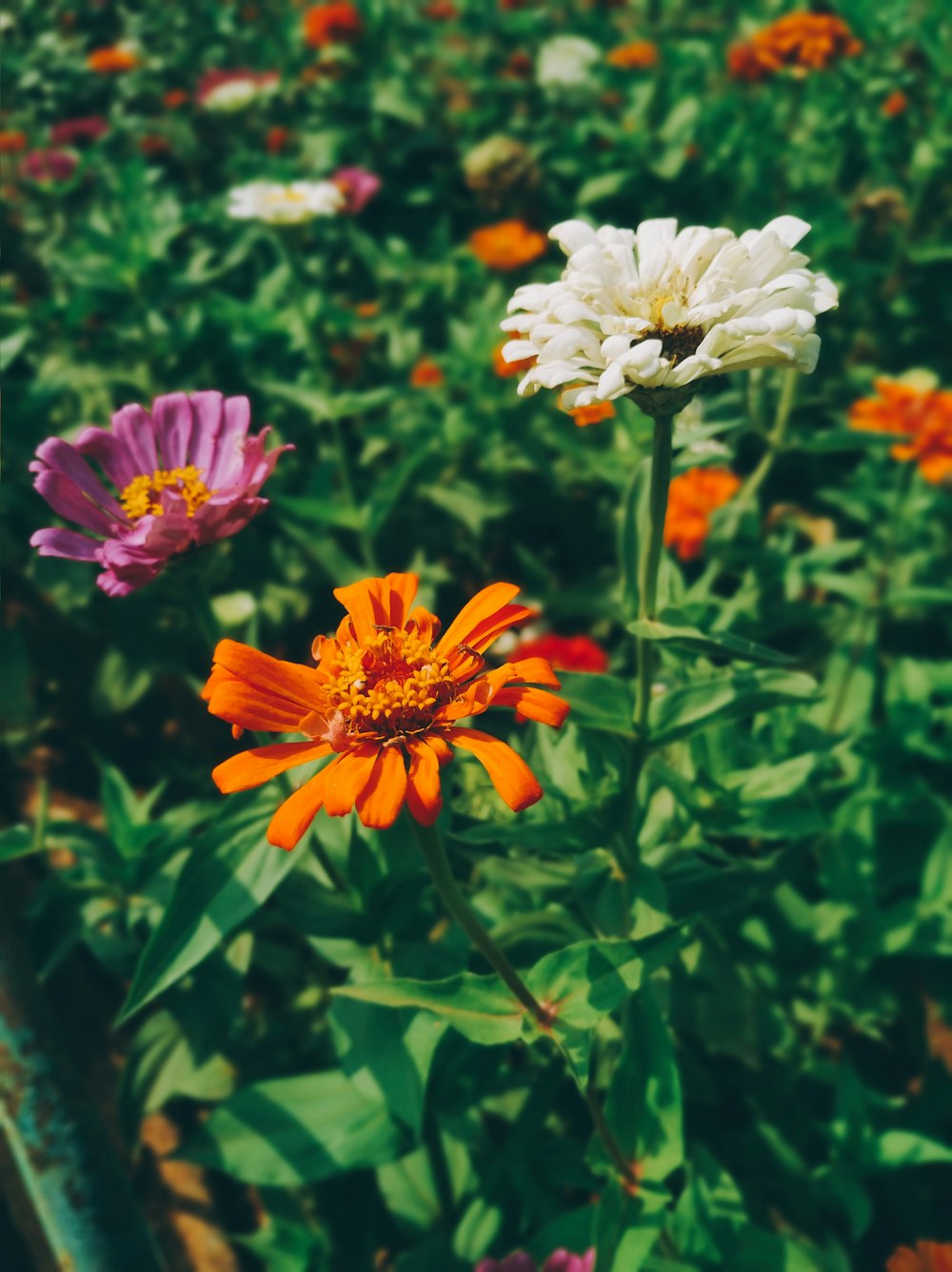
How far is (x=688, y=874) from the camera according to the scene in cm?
137

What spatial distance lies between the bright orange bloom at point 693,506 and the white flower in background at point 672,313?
0.93m

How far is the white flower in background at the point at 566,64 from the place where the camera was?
11.1 feet

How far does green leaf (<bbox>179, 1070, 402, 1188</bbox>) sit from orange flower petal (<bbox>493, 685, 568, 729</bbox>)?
787 mm

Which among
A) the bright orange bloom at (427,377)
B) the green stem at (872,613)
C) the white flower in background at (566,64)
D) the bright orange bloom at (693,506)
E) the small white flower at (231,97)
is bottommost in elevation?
the green stem at (872,613)

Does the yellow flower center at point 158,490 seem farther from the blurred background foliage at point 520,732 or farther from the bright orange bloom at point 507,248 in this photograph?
the bright orange bloom at point 507,248

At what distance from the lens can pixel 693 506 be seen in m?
2.01

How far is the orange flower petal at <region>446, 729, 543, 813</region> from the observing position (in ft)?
2.57

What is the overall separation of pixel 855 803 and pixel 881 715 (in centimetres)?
54

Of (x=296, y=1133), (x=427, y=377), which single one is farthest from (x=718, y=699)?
(x=427, y=377)

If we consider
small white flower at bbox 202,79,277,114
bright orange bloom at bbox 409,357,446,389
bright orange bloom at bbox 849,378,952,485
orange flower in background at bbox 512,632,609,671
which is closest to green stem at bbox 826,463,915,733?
bright orange bloom at bbox 849,378,952,485

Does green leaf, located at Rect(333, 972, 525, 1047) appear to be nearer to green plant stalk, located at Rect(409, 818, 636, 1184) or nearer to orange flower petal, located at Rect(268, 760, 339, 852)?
green plant stalk, located at Rect(409, 818, 636, 1184)

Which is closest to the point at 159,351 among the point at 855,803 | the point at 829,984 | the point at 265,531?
the point at 265,531

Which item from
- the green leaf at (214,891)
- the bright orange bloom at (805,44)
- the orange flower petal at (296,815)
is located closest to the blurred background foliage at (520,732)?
the green leaf at (214,891)

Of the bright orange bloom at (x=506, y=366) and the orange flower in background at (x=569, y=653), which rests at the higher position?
the bright orange bloom at (x=506, y=366)
